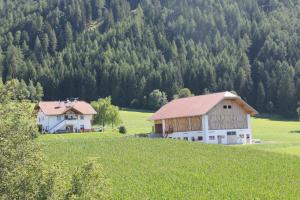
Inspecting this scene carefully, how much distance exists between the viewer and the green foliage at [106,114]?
97938mm

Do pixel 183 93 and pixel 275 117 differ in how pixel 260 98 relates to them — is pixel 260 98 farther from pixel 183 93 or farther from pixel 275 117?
pixel 183 93

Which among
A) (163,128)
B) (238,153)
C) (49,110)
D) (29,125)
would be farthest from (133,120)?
(29,125)

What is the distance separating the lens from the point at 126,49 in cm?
18975

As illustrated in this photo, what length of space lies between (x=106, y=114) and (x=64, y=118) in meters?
7.12

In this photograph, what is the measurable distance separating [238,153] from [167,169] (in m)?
11.7

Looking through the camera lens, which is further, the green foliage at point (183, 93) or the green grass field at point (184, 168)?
the green foliage at point (183, 93)

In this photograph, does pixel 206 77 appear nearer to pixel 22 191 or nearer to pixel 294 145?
pixel 294 145

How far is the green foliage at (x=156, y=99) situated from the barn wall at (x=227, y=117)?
206 ft

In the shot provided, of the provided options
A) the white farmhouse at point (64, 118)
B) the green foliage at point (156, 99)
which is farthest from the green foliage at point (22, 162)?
the green foliage at point (156, 99)

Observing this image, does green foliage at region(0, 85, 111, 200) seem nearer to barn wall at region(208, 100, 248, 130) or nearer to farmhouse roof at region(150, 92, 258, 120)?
farmhouse roof at region(150, 92, 258, 120)

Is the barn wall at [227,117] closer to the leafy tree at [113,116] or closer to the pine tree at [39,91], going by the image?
the leafy tree at [113,116]

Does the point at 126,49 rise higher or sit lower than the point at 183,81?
higher

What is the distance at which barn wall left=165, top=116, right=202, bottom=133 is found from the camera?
75.3m

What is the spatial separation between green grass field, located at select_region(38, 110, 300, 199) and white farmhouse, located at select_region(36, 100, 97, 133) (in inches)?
1507
